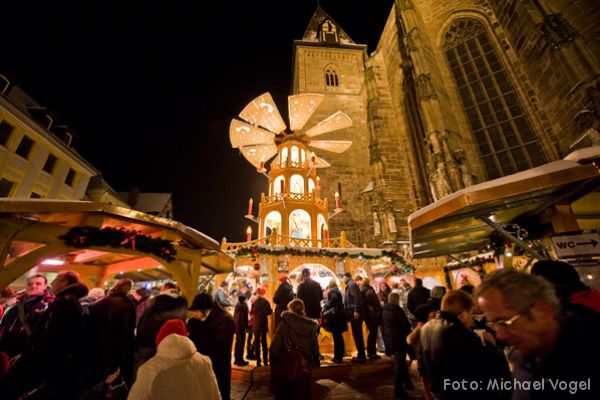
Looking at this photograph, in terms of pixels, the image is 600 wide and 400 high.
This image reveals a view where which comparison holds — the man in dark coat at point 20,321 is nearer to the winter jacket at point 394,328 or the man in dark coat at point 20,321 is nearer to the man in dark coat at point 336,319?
the man in dark coat at point 336,319

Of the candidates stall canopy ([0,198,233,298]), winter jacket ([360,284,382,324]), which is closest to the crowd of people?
stall canopy ([0,198,233,298])

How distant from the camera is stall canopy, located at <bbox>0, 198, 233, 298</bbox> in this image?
127 inches

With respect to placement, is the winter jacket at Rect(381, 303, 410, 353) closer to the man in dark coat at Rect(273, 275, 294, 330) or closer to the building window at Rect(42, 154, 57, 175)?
the man in dark coat at Rect(273, 275, 294, 330)

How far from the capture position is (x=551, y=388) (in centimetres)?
108

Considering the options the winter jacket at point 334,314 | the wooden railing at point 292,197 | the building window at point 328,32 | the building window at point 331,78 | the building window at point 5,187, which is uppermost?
the building window at point 328,32

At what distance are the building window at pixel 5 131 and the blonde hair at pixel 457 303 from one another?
20.9 meters

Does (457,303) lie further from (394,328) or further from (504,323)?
(394,328)

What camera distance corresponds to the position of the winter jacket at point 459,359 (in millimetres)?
1938

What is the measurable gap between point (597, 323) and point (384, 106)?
20.2m

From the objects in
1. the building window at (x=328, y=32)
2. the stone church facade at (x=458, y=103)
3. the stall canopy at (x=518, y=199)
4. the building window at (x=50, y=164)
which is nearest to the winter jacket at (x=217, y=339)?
the stall canopy at (x=518, y=199)

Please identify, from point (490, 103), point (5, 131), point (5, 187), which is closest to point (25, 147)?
point (5, 131)

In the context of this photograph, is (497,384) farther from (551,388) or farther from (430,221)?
(430,221)

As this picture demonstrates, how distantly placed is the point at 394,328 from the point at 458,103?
1575 centimetres

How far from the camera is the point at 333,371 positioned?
517 cm
